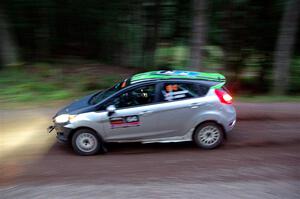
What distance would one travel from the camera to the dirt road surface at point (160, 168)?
689cm

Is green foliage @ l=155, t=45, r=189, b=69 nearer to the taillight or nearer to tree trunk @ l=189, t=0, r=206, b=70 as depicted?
tree trunk @ l=189, t=0, r=206, b=70

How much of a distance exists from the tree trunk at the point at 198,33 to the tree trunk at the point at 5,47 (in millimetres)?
7169

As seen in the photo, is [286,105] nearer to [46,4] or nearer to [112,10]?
[112,10]

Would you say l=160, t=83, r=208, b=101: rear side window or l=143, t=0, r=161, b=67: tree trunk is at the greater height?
l=143, t=0, r=161, b=67: tree trunk

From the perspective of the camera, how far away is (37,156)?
8945 millimetres

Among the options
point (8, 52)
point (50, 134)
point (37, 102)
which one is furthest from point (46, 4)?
point (50, 134)

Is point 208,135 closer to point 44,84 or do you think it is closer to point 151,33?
point 44,84

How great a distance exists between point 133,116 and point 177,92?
3.34ft

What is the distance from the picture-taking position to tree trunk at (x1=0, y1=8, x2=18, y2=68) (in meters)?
16.6

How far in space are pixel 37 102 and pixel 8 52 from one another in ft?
15.1

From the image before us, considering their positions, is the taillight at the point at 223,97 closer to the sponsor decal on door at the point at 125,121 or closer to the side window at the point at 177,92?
the side window at the point at 177,92

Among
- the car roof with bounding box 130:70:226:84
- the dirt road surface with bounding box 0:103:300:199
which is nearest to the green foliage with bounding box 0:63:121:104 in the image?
the dirt road surface with bounding box 0:103:300:199

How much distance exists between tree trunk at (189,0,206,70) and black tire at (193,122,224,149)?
5.55 m

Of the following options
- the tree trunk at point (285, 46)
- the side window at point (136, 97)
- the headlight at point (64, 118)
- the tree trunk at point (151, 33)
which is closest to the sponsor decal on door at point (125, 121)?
the side window at point (136, 97)
